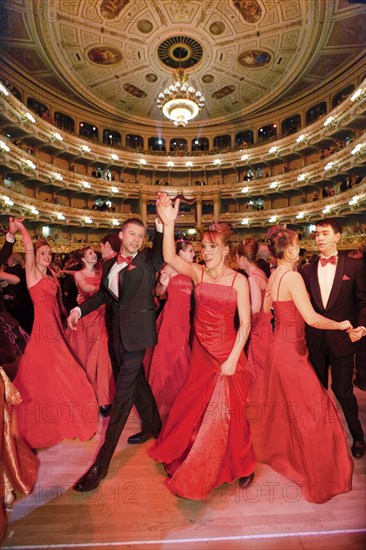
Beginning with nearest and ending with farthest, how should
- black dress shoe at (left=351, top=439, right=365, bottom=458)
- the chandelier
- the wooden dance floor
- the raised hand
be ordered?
the wooden dance floor
the raised hand
black dress shoe at (left=351, top=439, right=365, bottom=458)
the chandelier

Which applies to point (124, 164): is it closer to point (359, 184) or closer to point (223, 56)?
point (223, 56)

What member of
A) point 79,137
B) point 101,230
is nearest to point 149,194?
point 101,230

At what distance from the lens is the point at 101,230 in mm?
26688

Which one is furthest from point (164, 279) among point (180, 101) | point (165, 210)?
point (180, 101)

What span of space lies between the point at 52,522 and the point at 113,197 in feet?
87.7

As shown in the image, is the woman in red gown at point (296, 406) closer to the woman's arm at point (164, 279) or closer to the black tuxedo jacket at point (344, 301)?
the black tuxedo jacket at point (344, 301)

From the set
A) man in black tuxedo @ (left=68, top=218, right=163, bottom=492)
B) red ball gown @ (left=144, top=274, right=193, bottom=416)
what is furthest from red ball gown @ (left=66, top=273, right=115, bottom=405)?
man in black tuxedo @ (left=68, top=218, right=163, bottom=492)

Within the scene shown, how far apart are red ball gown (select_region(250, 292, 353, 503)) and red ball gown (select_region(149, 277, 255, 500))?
11.3 inches

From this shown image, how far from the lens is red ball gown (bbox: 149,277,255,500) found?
90.4 inches

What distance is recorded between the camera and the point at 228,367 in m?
2.37

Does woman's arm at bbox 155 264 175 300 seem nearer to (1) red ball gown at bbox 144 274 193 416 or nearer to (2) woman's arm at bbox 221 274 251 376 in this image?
(1) red ball gown at bbox 144 274 193 416

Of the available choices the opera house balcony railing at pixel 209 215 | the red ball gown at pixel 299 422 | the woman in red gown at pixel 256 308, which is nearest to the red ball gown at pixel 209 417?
the red ball gown at pixel 299 422

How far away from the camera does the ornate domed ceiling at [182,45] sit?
15.0 m

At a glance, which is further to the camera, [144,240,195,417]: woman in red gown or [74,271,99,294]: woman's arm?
[74,271,99,294]: woman's arm
